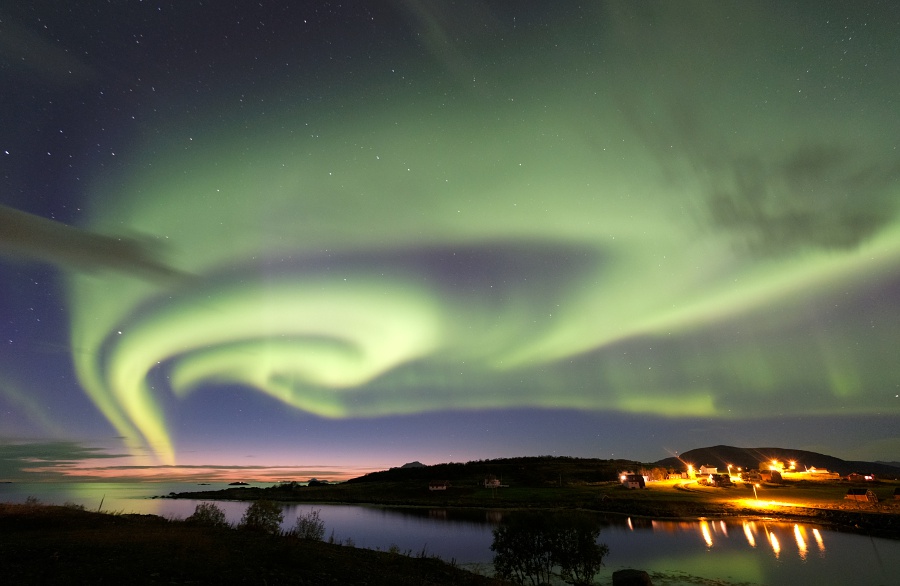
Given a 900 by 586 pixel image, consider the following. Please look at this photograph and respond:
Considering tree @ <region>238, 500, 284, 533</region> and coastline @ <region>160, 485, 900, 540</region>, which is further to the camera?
coastline @ <region>160, 485, 900, 540</region>

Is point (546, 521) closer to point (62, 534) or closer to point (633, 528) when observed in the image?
point (62, 534)

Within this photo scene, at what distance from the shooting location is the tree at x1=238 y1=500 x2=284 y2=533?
33625 millimetres

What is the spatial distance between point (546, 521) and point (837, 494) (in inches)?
3056

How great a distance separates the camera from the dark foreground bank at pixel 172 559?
16.3 metres

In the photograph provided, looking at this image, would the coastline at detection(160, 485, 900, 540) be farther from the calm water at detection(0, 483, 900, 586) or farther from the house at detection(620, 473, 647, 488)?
the house at detection(620, 473, 647, 488)

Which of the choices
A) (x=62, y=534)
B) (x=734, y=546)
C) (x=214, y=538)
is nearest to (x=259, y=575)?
(x=214, y=538)

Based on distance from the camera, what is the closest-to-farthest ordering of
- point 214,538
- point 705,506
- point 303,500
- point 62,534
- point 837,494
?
point 62,534, point 214,538, point 705,506, point 837,494, point 303,500

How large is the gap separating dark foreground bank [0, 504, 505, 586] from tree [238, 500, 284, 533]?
→ 2.91m

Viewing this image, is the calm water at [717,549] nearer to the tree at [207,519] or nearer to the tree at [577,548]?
the tree at [577,548]

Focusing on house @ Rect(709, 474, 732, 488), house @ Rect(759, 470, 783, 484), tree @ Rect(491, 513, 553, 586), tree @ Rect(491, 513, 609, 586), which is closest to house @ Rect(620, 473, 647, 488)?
house @ Rect(709, 474, 732, 488)

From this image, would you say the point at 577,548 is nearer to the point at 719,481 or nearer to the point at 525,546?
the point at 525,546

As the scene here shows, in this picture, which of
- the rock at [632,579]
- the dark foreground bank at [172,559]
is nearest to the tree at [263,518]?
the dark foreground bank at [172,559]

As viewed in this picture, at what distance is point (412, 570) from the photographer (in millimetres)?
26781

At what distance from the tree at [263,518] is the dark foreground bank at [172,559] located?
291 centimetres
